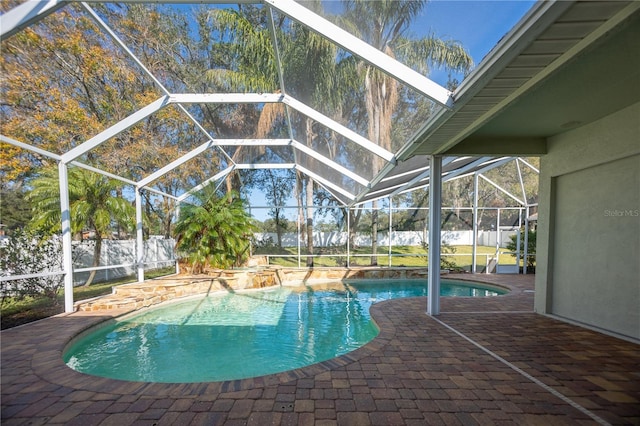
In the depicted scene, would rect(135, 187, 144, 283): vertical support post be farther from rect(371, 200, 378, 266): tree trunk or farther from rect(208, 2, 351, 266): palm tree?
rect(371, 200, 378, 266): tree trunk

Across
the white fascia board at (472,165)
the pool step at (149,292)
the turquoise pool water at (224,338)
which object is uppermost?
the white fascia board at (472,165)

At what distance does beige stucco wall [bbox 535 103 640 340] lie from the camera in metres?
3.72

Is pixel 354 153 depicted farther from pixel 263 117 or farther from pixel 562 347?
pixel 562 347

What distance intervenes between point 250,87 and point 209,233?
5682mm

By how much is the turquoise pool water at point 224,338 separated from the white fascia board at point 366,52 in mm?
3967

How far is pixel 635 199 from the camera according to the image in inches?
145

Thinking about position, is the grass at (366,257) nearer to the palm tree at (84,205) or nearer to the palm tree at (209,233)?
the palm tree at (209,233)

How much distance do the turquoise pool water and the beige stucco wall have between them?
11.1ft

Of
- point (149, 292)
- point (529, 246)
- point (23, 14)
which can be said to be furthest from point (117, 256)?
point (529, 246)

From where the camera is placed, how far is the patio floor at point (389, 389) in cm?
224

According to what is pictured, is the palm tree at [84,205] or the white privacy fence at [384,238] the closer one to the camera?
the palm tree at [84,205]

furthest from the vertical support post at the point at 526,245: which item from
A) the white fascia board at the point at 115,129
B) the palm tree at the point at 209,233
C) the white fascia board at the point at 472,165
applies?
the white fascia board at the point at 115,129

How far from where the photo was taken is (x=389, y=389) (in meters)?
2.63

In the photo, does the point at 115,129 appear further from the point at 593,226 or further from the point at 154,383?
the point at 593,226
